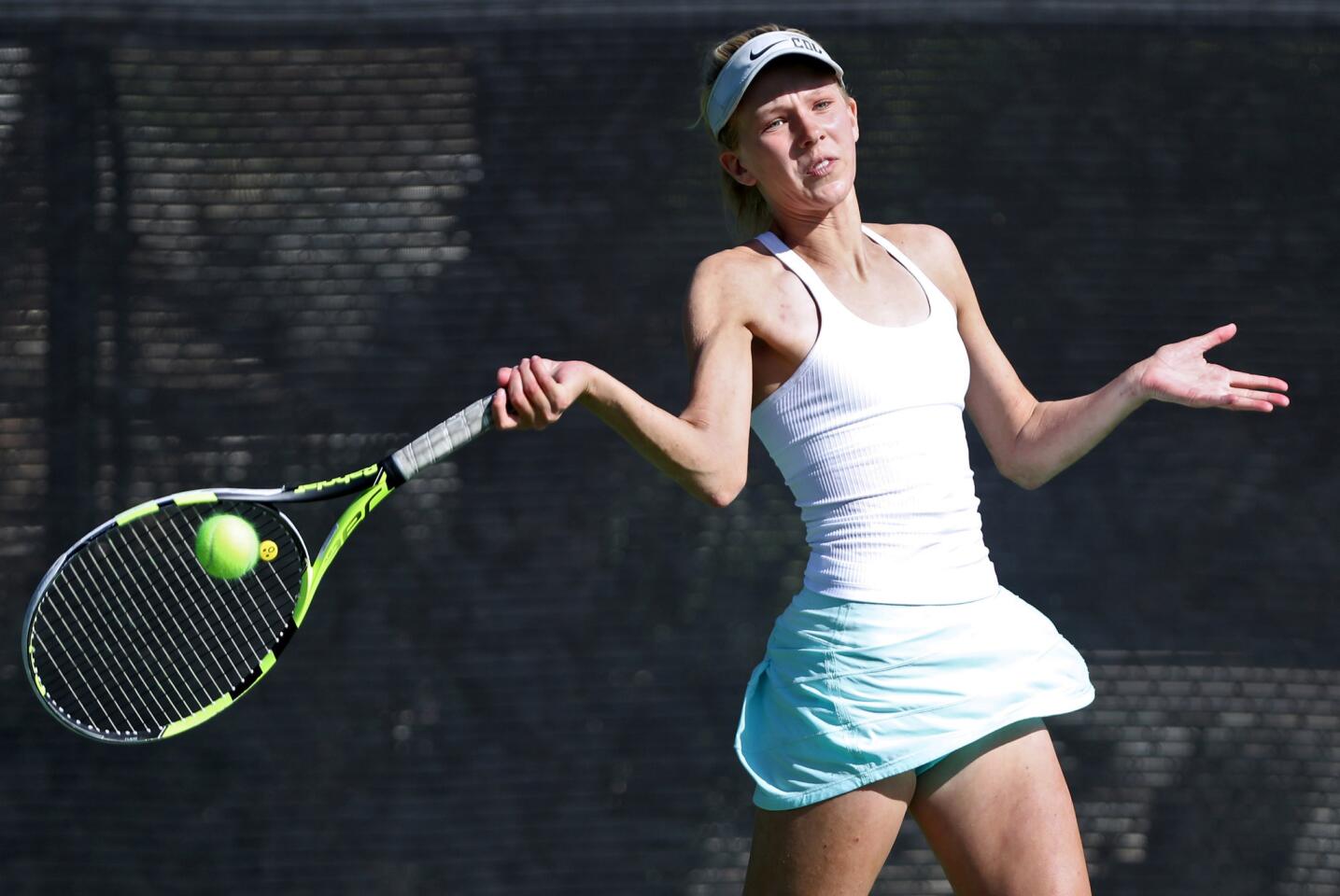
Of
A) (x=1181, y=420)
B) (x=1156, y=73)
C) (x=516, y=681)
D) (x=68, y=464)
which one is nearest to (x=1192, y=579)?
(x=1181, y=420)

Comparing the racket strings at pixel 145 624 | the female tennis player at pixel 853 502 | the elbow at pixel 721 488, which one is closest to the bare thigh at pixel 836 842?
the female tennis player at pixel 853 502

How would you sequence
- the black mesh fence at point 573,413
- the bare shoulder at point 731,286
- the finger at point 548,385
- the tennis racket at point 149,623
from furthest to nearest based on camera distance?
1. the black mesh fence at point 573,413
2. the tennis racket at point 149,623
3. the bare shoulder at point 731,286
4. the finger at point 548,385

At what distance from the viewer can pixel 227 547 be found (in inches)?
83.1

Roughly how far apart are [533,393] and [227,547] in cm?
63

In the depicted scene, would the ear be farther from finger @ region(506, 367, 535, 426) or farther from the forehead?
finger @ region(506, 367, 535, 426)

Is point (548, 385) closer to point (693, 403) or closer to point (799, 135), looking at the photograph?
point (693, 403)

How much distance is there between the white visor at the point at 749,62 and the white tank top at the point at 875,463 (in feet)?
0.74

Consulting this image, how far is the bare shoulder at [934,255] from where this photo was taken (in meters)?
2.03

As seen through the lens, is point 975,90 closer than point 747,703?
No

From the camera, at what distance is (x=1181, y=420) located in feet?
10.4

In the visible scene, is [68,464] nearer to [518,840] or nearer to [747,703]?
[518,840]

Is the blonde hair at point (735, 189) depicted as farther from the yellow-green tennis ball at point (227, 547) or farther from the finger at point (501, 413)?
the yellow-green tennis ball at point (227, 547)

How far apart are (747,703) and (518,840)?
135cm

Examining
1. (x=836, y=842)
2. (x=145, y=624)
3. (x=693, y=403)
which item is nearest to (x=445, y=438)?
(x=693, y=403)
